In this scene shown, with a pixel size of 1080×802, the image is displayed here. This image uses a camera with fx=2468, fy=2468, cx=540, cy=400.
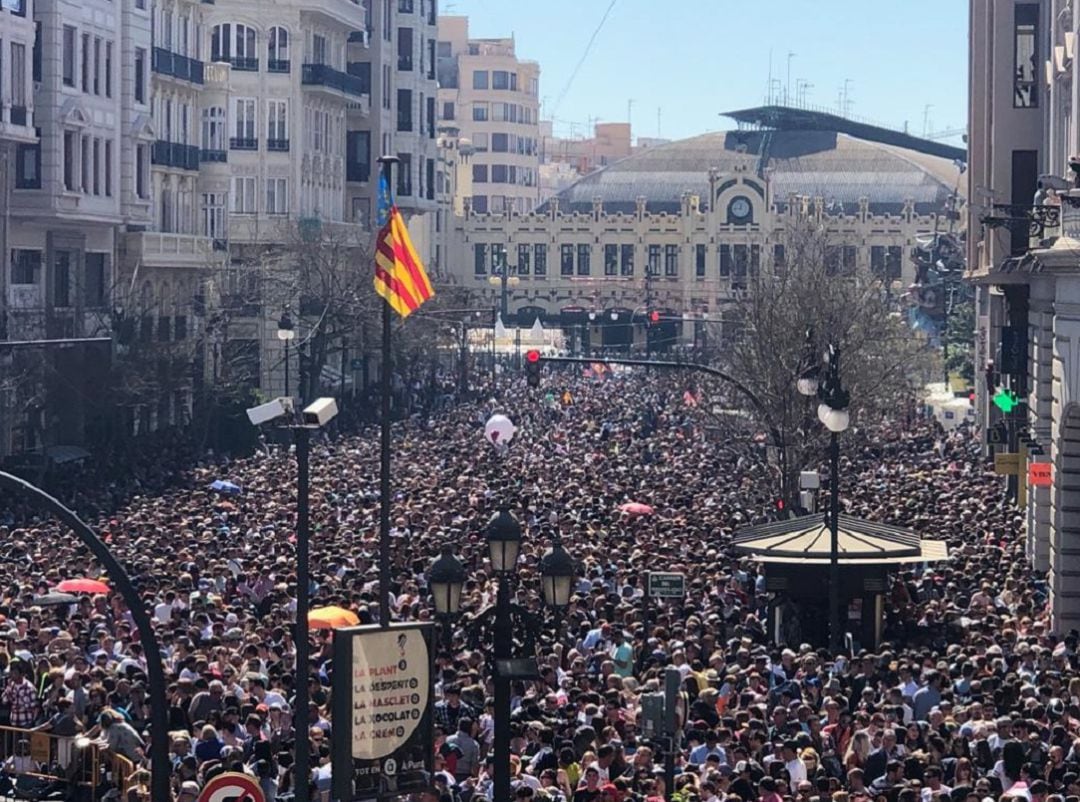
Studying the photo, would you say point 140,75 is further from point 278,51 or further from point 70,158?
point 278,51

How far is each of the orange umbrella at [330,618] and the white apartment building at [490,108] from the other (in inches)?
6260

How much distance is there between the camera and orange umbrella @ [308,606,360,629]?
25.7 meters

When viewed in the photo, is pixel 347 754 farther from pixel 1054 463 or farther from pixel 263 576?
pixel 1054 463

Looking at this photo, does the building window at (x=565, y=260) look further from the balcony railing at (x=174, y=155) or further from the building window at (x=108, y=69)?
the building window at (x=108, y=69)

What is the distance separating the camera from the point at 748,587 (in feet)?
108

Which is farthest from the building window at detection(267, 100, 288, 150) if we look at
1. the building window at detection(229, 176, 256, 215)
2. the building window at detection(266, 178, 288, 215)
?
the building window at detection(229, 176, 256, 215)

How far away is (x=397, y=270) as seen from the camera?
23.8 meters

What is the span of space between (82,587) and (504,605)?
12.9m

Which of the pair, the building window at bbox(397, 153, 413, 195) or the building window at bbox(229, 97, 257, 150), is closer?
the building window at bbox(229, 97, 257, 150)

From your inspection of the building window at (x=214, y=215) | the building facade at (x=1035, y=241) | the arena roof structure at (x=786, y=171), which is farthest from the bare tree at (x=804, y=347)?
the arena roof structure at (x=786, y=171)

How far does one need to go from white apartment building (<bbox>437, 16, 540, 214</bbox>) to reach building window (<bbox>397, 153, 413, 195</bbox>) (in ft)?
271

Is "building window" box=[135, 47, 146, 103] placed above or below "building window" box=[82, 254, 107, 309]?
above

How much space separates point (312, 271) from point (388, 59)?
23678mm

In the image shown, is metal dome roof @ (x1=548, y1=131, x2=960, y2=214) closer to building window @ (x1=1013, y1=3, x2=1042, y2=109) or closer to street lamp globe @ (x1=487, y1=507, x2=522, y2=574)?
building window @ (x1=1013, y1=3, x2=1042, y2=109)
